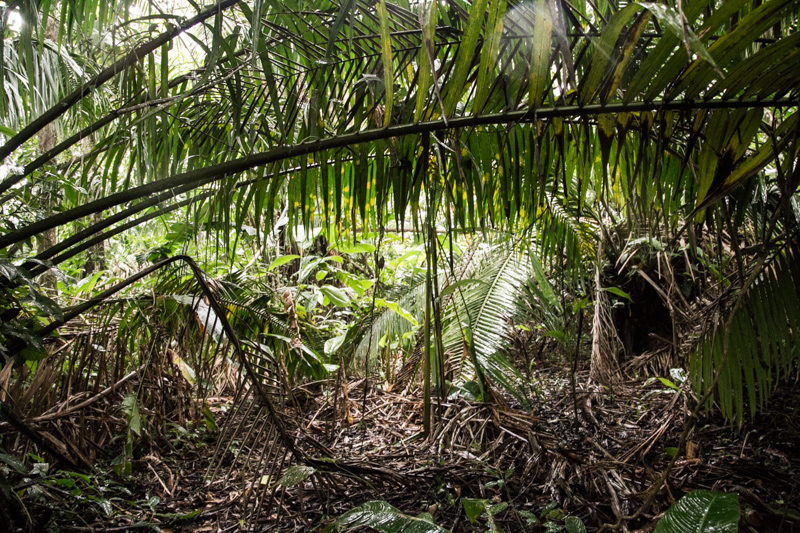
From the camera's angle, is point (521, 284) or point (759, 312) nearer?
point (759, 312)

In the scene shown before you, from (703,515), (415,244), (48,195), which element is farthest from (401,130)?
(48,195)

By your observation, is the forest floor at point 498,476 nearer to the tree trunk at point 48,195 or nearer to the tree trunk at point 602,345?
the tree trunk at point 602,345

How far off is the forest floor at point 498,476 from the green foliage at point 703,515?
0.36 m

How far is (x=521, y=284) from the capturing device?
213 centimetres

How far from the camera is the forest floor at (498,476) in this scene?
139cm

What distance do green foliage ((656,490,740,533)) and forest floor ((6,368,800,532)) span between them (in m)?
0.36

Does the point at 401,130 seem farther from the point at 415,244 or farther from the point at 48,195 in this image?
the point at 48,195

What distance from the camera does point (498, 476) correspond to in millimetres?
1621

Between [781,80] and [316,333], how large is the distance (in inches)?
94.2

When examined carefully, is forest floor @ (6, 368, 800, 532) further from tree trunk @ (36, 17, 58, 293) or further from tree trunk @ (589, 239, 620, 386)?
tree trunk @ (36, 17, 58, 293)

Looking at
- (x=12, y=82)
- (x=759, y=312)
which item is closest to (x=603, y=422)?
(x=759, y=312)

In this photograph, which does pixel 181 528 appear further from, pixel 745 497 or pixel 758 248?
pixel 758 248

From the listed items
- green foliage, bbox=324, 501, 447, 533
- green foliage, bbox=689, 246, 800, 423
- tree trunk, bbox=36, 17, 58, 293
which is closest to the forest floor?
green foliage, bbox=324, 501, 447, 533

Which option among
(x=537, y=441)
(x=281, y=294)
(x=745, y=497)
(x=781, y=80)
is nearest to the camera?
(x=781, y=80)
